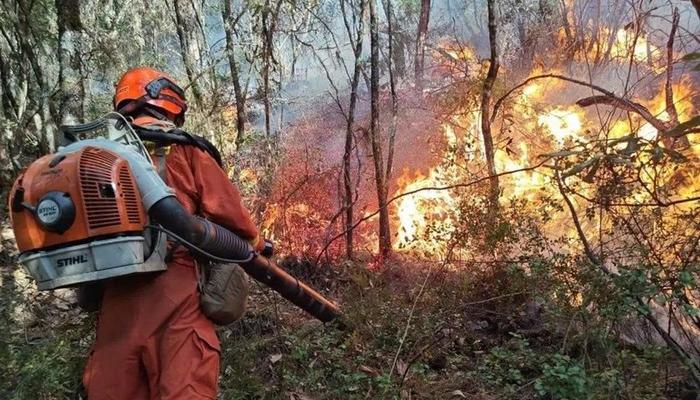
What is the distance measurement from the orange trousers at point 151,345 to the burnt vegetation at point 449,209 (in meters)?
1.08

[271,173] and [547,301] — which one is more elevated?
[271,173]

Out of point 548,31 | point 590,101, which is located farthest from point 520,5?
point 590,101

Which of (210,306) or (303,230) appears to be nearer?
(210,306)

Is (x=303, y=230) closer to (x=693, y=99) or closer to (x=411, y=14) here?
(x=693, y=99)

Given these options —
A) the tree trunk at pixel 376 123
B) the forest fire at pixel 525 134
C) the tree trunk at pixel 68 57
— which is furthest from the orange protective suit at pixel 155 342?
the tree trunk at pixel 376 123

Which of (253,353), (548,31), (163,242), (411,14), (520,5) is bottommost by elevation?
(253,353)

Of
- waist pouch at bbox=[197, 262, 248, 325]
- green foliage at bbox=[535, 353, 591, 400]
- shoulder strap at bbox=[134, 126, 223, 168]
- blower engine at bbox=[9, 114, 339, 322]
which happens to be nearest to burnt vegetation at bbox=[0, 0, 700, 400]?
green foliage at bbox=[535, 353, 591, 400]

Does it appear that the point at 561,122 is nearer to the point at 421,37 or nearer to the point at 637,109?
the point at 421,37

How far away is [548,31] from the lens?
1131 centimetres

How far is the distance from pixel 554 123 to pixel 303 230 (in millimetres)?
5407

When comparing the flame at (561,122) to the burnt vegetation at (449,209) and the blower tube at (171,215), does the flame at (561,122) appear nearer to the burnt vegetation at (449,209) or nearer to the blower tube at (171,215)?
the burnt vegetation at (449,209)

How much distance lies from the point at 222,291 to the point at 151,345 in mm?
399

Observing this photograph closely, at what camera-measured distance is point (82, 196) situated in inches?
A: 84.0

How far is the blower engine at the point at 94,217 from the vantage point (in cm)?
214
